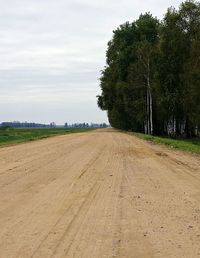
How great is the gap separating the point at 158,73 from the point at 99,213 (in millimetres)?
44298

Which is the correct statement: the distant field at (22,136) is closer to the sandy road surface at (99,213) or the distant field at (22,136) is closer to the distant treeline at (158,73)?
the distant treeline at (158,73)

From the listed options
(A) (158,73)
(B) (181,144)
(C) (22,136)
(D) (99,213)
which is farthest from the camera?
(C) (22,136)

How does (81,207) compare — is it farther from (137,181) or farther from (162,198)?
(137,181)

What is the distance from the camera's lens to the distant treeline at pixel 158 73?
159ft

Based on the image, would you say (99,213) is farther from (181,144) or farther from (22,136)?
(22,136)

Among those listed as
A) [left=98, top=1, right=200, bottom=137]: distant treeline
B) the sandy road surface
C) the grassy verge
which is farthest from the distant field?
the sandy road surface

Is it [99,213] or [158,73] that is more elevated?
[158,73]

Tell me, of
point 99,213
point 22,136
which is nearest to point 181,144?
point 99,213

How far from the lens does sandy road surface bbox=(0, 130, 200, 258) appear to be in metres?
6.83

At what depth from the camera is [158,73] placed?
172ft

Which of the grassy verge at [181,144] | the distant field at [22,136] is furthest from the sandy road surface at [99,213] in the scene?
the distant field at [22,136]

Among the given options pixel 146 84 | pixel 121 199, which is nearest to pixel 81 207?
pixel 121 199

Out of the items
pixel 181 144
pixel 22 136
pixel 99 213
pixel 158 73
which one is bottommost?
pixel 99 213

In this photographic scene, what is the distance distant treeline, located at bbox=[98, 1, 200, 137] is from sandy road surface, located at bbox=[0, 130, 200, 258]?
31.0 m
